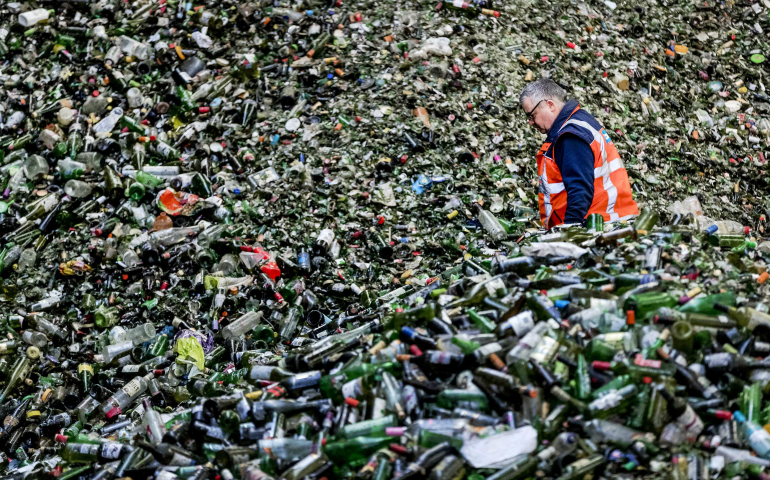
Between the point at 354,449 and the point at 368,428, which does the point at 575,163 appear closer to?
the point at 368,428

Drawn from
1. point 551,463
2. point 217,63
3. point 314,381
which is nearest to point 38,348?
point 314,381

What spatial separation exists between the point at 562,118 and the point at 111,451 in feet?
13.8

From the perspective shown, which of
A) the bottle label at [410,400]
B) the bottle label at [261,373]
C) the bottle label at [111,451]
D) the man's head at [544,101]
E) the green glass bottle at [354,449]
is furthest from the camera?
the man's head at [544,101]

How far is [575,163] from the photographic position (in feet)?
17.4

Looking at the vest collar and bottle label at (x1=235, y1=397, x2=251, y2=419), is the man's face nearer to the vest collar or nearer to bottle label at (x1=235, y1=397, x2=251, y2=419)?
the vest collar

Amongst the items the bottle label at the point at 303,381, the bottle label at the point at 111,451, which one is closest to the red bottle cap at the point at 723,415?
the bottle label at the point at 303,381

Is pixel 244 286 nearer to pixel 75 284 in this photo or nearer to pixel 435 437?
pixel 75 284

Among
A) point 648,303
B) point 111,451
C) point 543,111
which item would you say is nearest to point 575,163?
point 543,111

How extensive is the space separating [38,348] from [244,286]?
1936 millimetres

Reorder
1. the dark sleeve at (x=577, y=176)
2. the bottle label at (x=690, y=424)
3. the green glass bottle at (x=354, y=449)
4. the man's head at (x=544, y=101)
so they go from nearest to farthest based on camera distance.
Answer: the bottle label at (x=690, y=424) → the green glass bottle at (x=354, y=449) → the dark sleeve at (x=577, y=176) → the man's head at (x=544, y=101)

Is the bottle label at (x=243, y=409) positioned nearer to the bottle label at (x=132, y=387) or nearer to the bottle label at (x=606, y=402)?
the bottle label at (x=606, y=402)

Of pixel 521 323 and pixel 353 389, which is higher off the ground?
pixel 521 323

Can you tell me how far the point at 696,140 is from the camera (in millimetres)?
8328

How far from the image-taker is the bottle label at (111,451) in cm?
404
